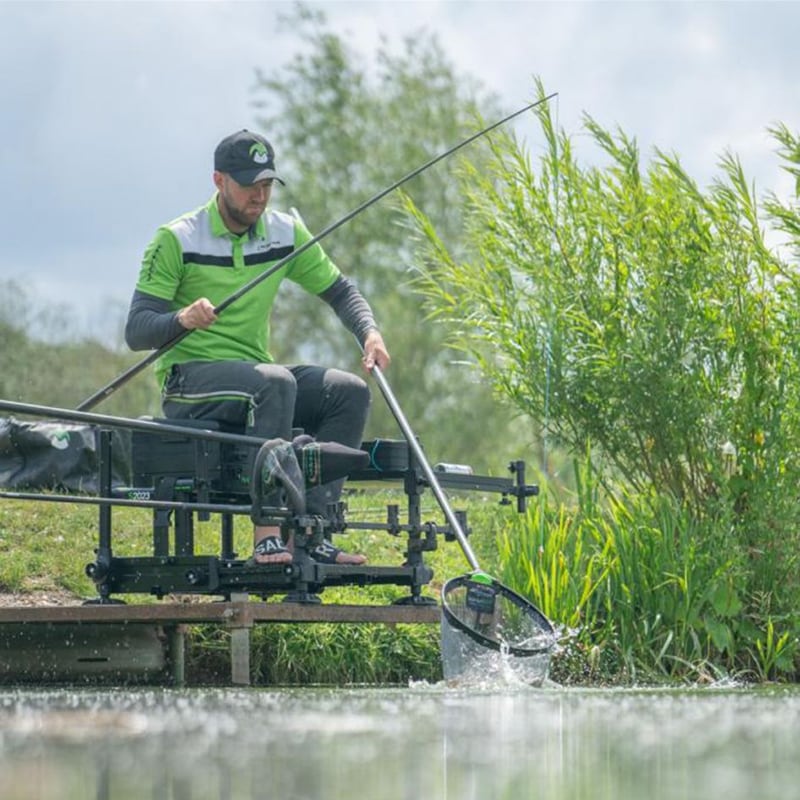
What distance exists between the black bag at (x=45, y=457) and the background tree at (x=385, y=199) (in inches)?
744

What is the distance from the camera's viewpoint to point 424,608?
7062mm

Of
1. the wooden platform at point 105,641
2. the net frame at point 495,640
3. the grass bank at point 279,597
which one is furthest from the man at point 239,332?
the grass bank at point 279,597

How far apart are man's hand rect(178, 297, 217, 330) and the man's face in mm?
629

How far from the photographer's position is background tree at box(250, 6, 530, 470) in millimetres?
29156

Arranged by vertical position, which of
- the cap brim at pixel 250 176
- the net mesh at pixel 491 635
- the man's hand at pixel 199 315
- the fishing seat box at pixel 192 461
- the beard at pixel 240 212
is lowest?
the net mesh at pixel 491 635

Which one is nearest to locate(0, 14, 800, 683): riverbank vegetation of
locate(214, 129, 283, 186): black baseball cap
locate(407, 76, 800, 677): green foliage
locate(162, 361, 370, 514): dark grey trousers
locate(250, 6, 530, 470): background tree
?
locate(407, 76, 800, 677): green foliage

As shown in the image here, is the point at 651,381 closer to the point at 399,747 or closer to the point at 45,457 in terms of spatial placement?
the point at 45,457

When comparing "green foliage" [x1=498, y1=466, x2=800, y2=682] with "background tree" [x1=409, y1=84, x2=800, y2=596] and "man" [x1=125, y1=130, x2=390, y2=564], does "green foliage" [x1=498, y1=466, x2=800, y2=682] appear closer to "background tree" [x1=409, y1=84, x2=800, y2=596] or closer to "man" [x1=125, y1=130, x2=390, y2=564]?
"background tree" [x1=409, y1=84, x2=800, y2=596]

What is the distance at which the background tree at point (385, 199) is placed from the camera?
2916 centimetres

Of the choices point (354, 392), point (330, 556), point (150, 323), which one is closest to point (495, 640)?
point (330, 556)

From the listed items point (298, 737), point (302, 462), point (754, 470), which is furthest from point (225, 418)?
point (298, 737)

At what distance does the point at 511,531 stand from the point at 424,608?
100 cm

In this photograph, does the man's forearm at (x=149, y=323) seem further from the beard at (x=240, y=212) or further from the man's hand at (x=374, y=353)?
the man's hand at (x=374, y=353)

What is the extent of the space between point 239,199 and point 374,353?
2.55ft
